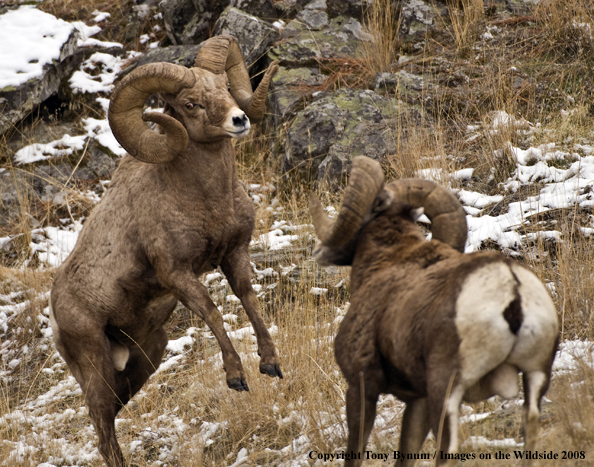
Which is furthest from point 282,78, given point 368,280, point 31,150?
point 368,280

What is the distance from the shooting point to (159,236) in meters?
4.85

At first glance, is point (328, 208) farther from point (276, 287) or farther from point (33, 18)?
point (33, 18)

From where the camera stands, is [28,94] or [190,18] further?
[190,18]

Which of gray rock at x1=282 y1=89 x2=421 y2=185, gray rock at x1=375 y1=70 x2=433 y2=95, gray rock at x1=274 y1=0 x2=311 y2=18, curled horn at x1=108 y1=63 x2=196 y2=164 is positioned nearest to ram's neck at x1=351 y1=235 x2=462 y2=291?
curled horn at x1=108 y1=63 x2=196 y2=164

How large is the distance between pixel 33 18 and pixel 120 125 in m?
8.16

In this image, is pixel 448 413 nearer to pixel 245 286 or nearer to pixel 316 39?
pixel 245 286

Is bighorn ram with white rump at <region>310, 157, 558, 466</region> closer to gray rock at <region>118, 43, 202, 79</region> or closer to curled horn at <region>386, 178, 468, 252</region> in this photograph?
curled horn at <region>386, 178, 468, 252</region>

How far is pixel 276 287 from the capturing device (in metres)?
7.55

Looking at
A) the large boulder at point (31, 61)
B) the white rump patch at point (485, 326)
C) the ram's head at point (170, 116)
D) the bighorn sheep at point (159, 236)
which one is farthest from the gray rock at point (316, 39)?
the white rump patch at point (485, 326)

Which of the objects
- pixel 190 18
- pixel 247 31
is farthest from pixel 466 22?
pixel 190 18

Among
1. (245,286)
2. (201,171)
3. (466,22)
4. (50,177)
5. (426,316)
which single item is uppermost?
(426,316)

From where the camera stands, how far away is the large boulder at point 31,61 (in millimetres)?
10516

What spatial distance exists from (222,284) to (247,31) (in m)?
4.52

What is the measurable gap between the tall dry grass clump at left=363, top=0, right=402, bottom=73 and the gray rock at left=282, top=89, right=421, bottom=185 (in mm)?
884
